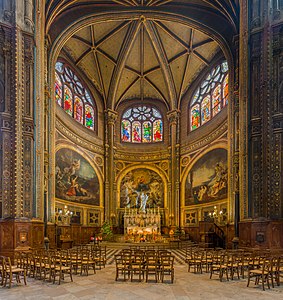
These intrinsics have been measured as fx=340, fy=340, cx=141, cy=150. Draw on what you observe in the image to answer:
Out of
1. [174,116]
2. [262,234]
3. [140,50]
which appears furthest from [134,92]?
[262,234]

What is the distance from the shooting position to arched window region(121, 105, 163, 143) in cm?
4106

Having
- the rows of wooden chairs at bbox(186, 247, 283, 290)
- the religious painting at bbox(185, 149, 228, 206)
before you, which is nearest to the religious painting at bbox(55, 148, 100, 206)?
the religious painting at bbox(185, 149, 228, 206)

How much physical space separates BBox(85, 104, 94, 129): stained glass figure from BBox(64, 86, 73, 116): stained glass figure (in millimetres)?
3455

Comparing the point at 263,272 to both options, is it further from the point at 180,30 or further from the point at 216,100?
the point at 180,30

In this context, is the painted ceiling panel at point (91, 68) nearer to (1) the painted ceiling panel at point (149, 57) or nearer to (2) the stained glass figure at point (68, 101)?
(2) the stained glass figure at point (68, 101)

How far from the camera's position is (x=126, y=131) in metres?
41.2

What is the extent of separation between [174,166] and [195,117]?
586cm

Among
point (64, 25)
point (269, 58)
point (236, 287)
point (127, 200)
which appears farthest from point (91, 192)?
point (236, 287)

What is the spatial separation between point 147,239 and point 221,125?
1237 centimetres

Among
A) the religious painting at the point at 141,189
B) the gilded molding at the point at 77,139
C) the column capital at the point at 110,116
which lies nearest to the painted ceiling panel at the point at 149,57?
the column capital at the point at 110,116

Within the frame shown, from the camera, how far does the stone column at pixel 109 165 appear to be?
3666 cm

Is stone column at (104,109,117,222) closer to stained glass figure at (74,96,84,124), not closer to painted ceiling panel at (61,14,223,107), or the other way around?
painted ceiling panel at (61,14,223,107)

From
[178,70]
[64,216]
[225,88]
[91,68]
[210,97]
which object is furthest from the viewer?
[178,70]

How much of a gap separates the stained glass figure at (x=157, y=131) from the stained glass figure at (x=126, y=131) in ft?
10.0
